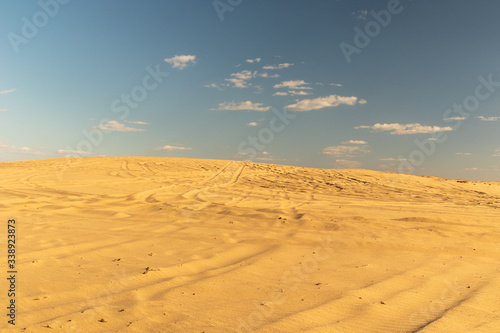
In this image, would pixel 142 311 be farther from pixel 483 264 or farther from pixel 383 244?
pixel 483 264

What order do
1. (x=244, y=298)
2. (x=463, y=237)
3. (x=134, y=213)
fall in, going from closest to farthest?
(x=244, y=298) → (x=463, y=237) → (x=134, y=213)

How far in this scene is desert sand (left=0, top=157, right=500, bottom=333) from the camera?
266 centimetres

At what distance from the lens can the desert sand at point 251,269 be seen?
2.66m

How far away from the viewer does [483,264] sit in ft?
14.3

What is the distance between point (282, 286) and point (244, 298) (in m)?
0.53

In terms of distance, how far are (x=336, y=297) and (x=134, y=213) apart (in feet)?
18.2

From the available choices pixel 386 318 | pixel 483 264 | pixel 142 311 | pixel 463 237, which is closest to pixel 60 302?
pixel 142 311

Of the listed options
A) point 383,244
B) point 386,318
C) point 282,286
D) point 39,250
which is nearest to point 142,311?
point 282,286

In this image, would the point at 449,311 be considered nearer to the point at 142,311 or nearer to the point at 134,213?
the point at 142,311

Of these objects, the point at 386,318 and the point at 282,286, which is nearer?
the point at 386,318

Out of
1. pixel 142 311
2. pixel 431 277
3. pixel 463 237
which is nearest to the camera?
pixel 142 311

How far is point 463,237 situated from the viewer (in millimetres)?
5754

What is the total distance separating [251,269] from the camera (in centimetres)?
391

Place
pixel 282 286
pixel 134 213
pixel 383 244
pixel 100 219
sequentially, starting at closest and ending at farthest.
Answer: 1. pixel 282 286
2. pixel 383 244
3. pixel 100 219
4. pixel 134 213
